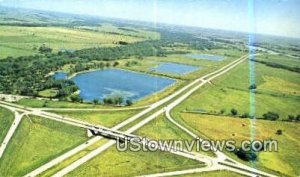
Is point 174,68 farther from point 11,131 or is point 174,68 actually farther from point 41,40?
point 11,131

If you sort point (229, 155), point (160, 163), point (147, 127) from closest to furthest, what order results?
1. point (160, 163)
2. point (229, 155)
3. point (147, 127)

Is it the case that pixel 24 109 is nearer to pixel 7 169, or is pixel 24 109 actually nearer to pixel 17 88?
pixel 17 88

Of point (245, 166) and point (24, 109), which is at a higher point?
point (24, 109)

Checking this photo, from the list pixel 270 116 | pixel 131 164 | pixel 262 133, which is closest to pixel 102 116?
pixel 131 164

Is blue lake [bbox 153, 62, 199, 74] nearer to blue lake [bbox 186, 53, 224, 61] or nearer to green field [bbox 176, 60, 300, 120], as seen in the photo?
green field [bbox 176, 60, 300, 120]

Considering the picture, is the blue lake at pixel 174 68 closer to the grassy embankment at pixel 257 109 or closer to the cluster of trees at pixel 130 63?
the cluster of trees at pixel 130 63

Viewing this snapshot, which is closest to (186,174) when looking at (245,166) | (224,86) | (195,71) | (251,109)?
(245,166)

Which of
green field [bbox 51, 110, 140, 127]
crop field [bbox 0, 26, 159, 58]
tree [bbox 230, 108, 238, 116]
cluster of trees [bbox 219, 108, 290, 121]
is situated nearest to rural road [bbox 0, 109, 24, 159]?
green field [bbox 51, 110, 140, 127]
